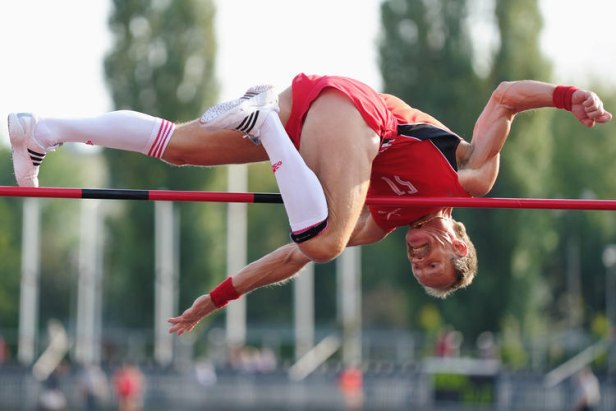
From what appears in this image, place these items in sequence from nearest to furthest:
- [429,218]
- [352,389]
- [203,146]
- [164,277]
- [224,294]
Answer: [203,146] → [429,218] → [224,294] → [352,389] → [164,277]

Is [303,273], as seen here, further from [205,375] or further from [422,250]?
[422,250]

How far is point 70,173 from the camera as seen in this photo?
2544 inches

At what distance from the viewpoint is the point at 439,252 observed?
7.16m

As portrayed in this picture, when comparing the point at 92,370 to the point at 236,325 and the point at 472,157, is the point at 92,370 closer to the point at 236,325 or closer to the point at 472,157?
the point at 236,325

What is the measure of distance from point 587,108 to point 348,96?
1.29 meters

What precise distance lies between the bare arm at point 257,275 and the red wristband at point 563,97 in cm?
170

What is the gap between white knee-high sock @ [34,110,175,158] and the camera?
22.1 feet

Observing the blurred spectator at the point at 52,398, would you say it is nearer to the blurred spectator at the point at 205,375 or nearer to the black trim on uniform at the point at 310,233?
the blurred spectator at the point at 205,375

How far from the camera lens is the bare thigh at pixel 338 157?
6.60m

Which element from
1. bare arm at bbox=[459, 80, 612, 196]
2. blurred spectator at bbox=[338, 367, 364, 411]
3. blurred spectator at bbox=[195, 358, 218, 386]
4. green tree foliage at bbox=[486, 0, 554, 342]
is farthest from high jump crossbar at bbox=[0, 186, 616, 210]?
green tree foliage at bbox=[486, 0, 554, 342]

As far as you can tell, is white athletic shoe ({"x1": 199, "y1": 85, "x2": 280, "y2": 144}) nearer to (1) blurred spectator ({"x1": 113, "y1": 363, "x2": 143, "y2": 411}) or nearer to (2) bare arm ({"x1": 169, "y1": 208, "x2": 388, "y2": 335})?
(2) bare arm ({"x1": 169, "y1": 208, "x2": 388, "y2": 335})

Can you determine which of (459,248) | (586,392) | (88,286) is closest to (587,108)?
(459,248)

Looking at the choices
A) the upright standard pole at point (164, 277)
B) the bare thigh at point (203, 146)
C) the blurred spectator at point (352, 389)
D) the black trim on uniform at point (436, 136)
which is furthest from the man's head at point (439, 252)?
the upright standard pole at point (164, 277)

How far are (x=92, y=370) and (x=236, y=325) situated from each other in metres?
8.68
